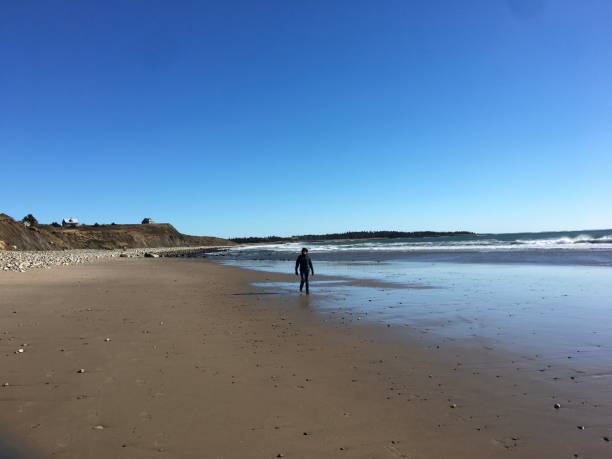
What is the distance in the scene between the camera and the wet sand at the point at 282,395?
446 centimetres

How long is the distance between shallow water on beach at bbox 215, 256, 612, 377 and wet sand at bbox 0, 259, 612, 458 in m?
0.83

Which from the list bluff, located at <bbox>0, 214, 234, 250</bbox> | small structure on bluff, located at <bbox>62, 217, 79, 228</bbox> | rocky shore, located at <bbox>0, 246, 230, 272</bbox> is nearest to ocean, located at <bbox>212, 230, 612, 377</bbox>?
rocky shore, located at <bbox>0, 246, 230, 272</bbox>

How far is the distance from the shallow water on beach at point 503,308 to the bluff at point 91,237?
55203 millimetres

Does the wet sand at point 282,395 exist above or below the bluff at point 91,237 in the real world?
below

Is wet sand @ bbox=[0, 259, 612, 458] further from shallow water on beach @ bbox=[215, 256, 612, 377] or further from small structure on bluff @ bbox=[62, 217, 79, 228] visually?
small structure on bluff @ bbox=[62, 217, 79, 228]

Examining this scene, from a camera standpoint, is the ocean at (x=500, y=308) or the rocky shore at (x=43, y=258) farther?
the rocky shore at (x=43, y=258)

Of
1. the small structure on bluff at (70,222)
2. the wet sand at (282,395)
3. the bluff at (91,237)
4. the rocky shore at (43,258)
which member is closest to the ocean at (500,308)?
the wet sand at (282,395)

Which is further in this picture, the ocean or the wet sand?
the ocean

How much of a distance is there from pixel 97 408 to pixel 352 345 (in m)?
4.74

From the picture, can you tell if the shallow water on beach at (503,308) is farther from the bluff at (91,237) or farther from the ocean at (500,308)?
the bluff at (91,237)

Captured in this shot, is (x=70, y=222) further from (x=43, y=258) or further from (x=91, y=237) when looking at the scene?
(x=43, y=258)

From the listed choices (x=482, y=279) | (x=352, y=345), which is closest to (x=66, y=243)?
(x=482, y=279)

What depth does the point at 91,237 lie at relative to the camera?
3595 inches

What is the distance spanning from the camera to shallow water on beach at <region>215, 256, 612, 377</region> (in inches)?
328
